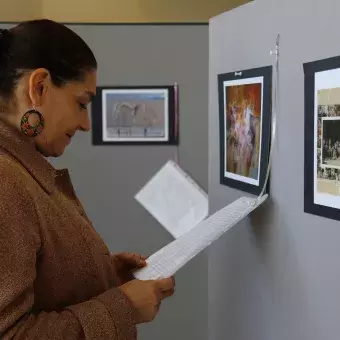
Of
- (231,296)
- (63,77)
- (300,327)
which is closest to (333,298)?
(300,327)

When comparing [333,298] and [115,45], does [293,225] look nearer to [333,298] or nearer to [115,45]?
[333,298]

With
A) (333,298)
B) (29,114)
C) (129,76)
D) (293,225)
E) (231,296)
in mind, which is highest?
(129,76)

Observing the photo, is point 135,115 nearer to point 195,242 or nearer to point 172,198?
point 172,198

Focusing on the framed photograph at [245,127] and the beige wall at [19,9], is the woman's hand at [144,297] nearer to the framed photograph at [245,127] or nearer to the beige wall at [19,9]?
the framed photograph at [245,127]

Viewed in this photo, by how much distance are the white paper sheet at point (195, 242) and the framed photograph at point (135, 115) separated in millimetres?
917

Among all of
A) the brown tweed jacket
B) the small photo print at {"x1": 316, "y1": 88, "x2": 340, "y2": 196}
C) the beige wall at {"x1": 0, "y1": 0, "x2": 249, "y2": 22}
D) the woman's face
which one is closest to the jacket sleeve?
the brown tweed jacket

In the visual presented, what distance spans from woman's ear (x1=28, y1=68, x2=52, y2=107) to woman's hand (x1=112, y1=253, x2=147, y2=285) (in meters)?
0.44

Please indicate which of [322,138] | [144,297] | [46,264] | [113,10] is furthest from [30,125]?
[113,10]

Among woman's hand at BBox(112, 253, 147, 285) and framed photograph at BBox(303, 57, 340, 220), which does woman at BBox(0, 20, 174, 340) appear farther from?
framed photograph at BBox(303, 57, 340, 220)

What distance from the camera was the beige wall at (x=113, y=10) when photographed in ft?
6.87

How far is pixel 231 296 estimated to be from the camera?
1.35 m

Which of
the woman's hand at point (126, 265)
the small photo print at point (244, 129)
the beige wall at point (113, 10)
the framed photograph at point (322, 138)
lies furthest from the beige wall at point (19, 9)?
the framed photograph at point (322, 138)

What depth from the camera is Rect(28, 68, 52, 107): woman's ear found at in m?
0.88

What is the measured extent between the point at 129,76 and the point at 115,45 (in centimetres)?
12
